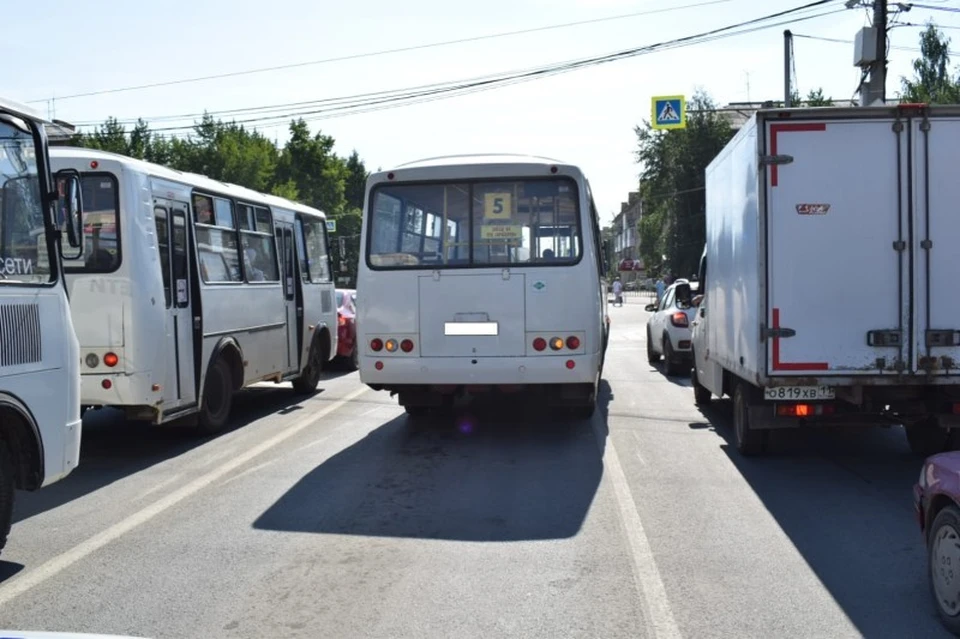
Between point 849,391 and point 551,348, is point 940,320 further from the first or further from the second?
point 551,348

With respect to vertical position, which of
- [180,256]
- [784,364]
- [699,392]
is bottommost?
[699,392]

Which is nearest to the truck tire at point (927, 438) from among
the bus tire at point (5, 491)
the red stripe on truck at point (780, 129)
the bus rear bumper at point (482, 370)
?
the red stripe on truck at point (780, 129)

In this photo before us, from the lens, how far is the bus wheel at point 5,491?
5.34 meters

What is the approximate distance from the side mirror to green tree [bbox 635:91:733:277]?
5866cm

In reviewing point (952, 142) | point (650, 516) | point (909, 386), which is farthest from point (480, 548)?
point (952, 142)

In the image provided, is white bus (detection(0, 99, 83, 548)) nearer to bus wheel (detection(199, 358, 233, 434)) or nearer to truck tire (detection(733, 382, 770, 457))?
bus wheel (detection(199, 358, 233, 434))

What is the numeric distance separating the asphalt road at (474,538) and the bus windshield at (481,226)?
1.98m

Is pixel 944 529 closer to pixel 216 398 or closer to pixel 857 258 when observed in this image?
pixel 857 258

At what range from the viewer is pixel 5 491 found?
17.6 ft

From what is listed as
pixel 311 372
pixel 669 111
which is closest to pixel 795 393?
pixel 311 372

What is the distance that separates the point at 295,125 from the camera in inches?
2096

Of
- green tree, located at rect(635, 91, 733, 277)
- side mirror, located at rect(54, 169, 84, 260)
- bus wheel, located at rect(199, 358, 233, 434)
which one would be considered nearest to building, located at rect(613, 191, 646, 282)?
green tree, located at rect(635, 91, 733, 277)

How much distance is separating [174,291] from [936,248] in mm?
6999

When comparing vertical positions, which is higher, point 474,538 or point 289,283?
point 289,283
